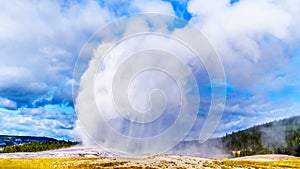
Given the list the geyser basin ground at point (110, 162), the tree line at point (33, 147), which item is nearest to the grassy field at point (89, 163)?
the geyser basin ground at point (110, 162)

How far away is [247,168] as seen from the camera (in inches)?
2901

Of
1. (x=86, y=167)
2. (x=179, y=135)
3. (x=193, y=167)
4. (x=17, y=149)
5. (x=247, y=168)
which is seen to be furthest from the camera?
(x=17, y=149)

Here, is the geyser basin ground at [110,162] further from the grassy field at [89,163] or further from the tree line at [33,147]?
the tree line at [33,147]

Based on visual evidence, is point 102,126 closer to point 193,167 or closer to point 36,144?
point 36,144

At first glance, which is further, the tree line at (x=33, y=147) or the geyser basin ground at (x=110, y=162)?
the tree line at (x=33, y=147)

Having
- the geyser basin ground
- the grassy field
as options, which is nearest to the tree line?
the geyser basin ground

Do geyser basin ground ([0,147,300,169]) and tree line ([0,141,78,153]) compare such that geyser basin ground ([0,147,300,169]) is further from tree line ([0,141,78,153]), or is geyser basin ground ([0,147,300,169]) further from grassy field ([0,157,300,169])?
tree line ([0,141,78,153])

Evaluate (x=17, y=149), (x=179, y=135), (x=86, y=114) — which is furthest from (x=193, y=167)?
(x=17, y=149)

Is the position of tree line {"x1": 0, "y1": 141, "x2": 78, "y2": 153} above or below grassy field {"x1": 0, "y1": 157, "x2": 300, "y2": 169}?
above

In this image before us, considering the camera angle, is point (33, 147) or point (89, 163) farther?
point (33, 147)

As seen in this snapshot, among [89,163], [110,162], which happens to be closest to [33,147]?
[110,162]

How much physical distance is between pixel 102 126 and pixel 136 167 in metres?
125

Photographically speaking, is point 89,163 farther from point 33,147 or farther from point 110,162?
point 33,147

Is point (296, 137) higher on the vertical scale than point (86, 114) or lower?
lower
